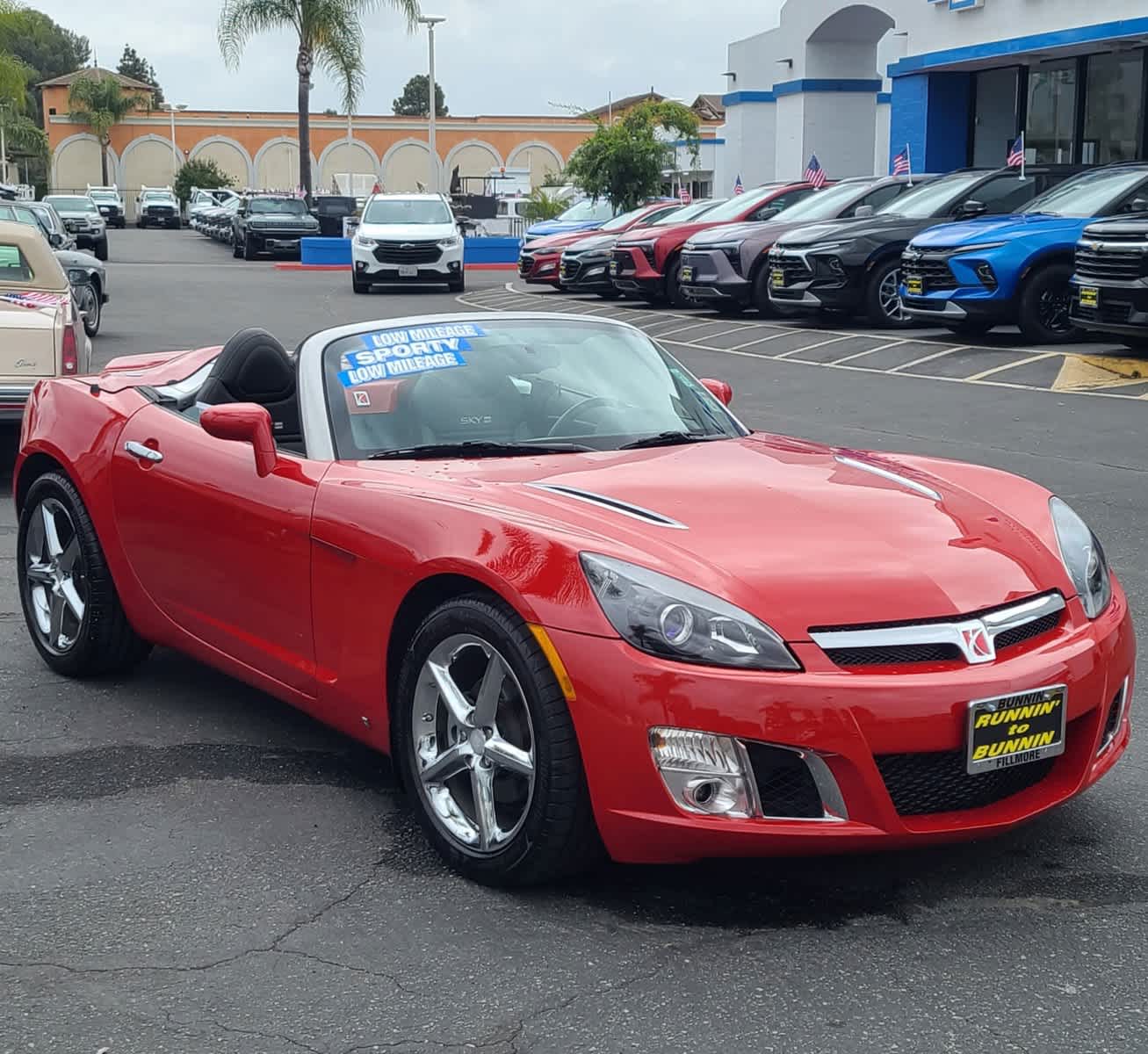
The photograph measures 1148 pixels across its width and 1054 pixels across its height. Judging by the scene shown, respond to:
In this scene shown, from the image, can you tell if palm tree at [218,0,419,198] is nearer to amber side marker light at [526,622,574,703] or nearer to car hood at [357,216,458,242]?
car hood at [357,216,458,242]

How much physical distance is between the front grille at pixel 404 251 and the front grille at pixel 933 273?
1378cm

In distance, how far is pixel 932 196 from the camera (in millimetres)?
19266

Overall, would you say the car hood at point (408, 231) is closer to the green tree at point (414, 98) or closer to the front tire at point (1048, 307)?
the front tire at point (1048, 307)

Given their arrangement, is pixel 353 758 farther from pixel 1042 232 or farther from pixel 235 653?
pixel 1042 232

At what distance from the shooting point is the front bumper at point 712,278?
69.2 ft

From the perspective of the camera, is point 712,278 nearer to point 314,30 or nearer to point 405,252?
point 405,252

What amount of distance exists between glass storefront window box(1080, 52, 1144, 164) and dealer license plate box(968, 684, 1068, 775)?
77.5 ft

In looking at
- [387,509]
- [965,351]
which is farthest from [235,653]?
[965,351]

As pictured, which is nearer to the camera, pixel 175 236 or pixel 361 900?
pixel 361 900

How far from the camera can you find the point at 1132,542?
770 centimetres

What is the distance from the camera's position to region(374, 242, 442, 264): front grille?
28.9 metres

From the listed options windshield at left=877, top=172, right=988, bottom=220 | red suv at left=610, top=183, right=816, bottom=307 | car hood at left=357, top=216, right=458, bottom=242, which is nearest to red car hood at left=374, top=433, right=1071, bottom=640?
windshield at left=877, top=172, right=988, bottom=220

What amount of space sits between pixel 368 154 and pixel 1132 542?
86016mm

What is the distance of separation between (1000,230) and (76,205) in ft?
106
